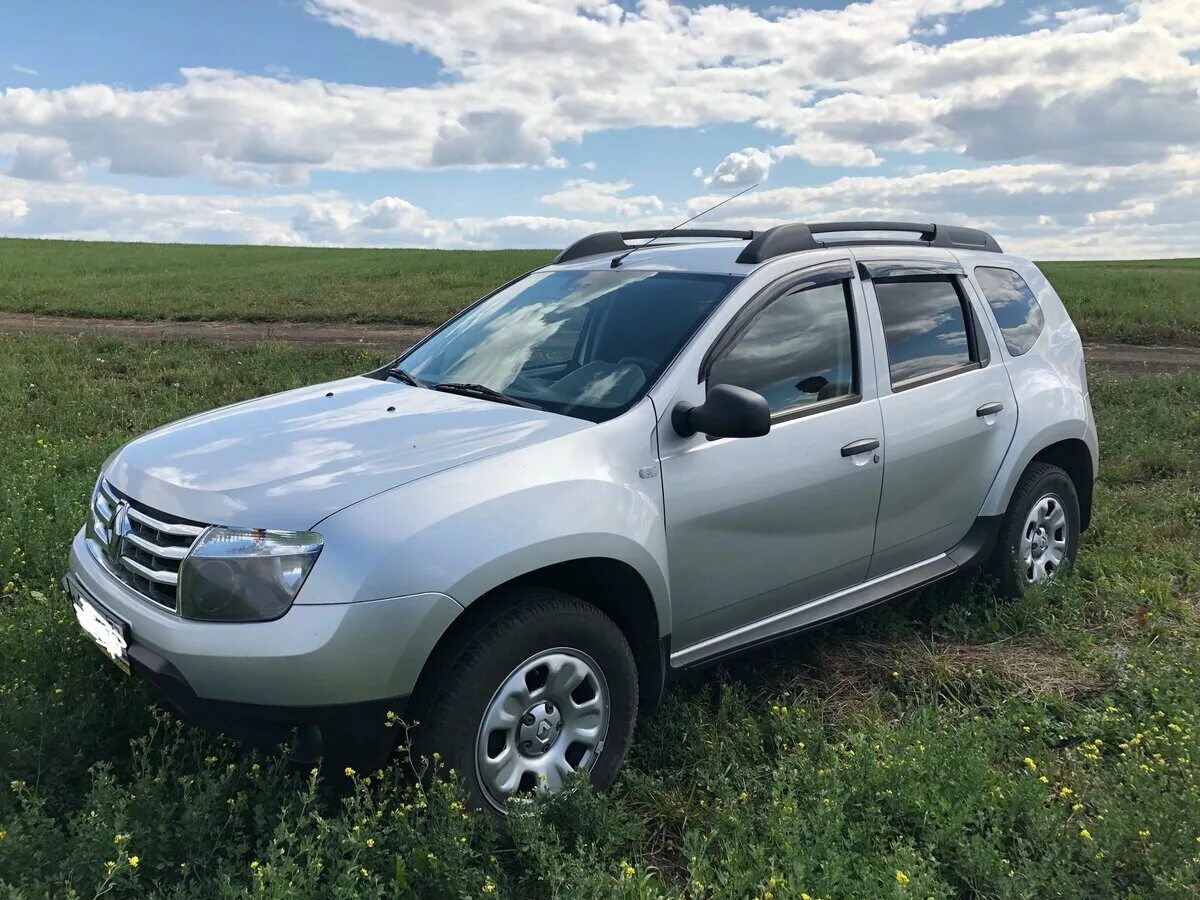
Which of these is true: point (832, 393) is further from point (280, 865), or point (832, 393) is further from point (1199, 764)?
point (280, 865)

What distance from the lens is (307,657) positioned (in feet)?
8.23

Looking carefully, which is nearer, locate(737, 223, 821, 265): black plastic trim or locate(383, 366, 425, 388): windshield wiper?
locate(737, 223, 821, 265): black plastic trim

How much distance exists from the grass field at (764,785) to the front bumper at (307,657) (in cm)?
25

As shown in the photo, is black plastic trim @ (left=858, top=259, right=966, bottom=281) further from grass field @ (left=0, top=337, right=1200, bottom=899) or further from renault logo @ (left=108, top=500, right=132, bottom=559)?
renault logo @ (left=108, top=500, right=132, bottom=559)

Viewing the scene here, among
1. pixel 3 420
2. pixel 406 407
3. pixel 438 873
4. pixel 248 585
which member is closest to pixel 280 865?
pixel 438 873

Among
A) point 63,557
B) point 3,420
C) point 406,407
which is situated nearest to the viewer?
point 406,407

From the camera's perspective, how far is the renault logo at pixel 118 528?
301cm

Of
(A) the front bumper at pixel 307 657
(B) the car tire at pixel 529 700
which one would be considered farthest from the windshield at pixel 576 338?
(A) the front bumper at pixel 307 657

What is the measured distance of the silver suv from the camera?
2.59 m

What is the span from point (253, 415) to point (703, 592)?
69.9 inches

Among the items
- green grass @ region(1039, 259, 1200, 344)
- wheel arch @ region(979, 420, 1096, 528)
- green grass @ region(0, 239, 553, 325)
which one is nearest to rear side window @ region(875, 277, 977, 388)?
wheel arch @ region(979, 420, 1096, 528)

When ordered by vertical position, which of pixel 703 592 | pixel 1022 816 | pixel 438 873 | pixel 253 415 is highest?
pixel 253 415

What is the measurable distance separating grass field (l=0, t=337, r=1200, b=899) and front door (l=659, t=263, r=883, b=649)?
516mm

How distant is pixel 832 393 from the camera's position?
3803mm
